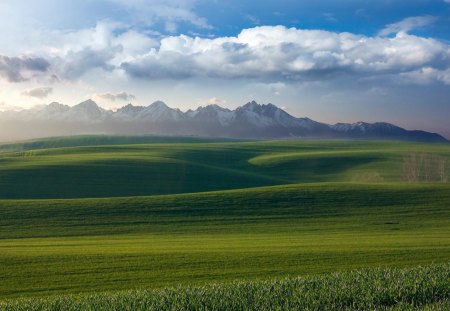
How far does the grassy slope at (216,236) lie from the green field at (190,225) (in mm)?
92

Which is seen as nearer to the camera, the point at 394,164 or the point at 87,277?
the point at 87,277

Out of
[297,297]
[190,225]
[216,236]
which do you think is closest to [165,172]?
[190,225]

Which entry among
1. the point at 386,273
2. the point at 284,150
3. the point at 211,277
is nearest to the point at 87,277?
the point at 211,277

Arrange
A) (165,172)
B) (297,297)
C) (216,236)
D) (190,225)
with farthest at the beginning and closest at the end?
(165,172), (190,225), (216,236), (297,297)

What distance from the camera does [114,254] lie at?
1075 inches

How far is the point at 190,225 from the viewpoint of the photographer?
4506 cm

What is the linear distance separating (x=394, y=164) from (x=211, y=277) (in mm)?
93398

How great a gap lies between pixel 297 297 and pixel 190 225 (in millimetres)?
34470

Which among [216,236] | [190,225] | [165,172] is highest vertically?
[165,172]

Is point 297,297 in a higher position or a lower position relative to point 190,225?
higher

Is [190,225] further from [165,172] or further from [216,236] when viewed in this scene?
[165,172]

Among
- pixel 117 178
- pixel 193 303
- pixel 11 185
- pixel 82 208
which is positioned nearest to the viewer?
pixel 193 303

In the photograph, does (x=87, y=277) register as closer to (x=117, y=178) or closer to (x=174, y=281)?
(x=174, y=281)

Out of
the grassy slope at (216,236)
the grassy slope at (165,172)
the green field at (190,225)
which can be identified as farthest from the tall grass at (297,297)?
the grassy slope at (165,172)
